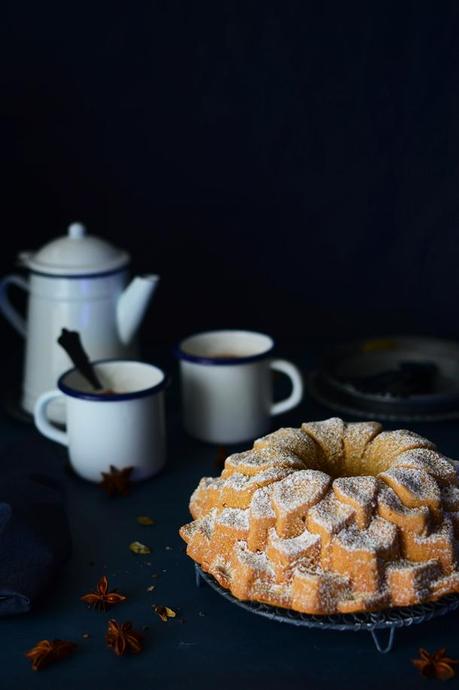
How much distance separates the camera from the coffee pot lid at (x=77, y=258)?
1317 mm

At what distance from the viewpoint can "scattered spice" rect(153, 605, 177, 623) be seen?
0.92m

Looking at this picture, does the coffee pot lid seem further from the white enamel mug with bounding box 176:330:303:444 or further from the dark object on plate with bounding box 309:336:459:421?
the dark object on plate with bounding box 309:336:459:421

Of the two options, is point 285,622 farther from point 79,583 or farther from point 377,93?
point 377,93

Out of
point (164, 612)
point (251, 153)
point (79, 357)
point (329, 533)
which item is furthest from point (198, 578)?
point (251, 153)

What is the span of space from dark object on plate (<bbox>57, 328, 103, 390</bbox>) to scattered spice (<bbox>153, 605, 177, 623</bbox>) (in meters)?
0.39

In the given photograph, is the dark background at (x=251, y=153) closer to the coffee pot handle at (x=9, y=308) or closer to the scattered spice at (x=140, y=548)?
the coffee pot handle at (x=9, y=308)

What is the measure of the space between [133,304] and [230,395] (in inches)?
7.8

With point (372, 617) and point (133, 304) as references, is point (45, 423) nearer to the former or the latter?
point (133, 304)

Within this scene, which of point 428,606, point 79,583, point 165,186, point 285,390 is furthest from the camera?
point 165,186

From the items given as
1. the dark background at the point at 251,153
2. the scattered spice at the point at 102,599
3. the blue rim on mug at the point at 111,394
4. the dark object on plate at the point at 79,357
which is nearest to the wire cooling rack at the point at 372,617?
the scattered spice at the point at 102,599

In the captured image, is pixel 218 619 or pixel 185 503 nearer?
pixel 218 619

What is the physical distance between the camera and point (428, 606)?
2.85 feet

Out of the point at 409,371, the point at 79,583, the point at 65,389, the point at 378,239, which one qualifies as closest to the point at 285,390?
the point at 409,371

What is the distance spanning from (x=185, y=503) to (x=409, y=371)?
443mm
